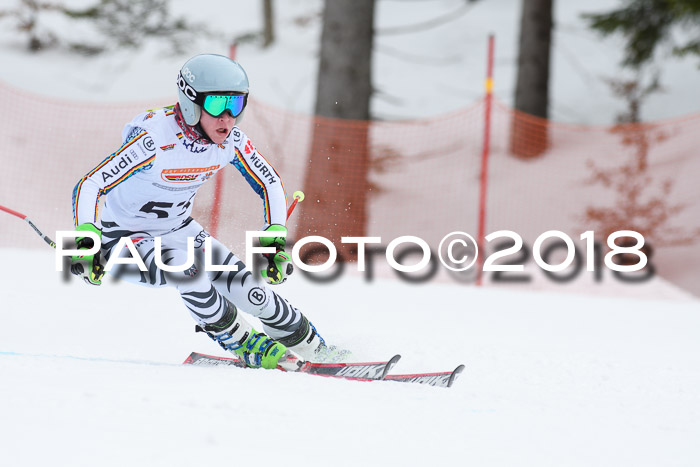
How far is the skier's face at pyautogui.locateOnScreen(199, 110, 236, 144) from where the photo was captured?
12.5 ft

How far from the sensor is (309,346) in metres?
4.37

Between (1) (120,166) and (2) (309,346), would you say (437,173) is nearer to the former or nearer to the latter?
(2) (309,346)

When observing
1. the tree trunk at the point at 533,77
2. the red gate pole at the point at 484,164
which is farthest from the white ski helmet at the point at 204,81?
the tree trunk at the point at 533,77

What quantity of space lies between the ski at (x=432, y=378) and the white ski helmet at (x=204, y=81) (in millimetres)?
1732

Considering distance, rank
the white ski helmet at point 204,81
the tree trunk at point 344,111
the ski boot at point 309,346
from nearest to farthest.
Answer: the white ski helmet at point 204,81 → the ski boot at point 309,346 → the tree trunk at point 344,111

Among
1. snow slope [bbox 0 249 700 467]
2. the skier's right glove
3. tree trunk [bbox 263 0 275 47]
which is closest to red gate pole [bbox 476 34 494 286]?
snow slope [bbox 0 249 700 467]

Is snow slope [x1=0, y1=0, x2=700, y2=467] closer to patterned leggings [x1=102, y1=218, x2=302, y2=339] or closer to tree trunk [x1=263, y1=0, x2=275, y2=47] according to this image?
patterned leggings [x1=102, y1=218, x2=302, y2=339]

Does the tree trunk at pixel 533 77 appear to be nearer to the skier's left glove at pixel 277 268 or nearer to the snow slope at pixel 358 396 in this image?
the snow slope at pixel 358 396

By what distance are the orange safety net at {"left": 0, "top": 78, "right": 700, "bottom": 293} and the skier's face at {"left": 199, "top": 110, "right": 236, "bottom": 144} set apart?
425cm

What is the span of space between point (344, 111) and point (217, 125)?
290 inches

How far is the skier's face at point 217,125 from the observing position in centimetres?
381

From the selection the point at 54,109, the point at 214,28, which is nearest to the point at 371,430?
the point at 54,109

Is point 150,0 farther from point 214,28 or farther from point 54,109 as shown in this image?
point 54,109

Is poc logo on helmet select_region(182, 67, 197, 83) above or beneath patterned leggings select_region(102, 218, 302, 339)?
above
